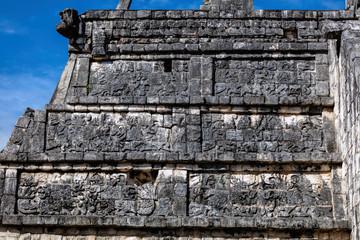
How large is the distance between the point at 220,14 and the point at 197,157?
2741mm

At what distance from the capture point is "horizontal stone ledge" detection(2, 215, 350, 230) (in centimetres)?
973

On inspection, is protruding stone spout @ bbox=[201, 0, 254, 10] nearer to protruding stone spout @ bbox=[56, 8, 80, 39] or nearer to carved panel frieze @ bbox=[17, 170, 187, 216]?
protruding stone spout @ bbox=[56, 8, 80, 39]

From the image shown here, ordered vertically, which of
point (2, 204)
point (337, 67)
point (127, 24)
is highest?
point (127, 24)

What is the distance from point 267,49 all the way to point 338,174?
8.11 ft

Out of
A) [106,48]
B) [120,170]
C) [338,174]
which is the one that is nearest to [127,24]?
[106,48]

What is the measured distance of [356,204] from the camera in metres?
9.15

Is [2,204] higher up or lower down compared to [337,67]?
lower down

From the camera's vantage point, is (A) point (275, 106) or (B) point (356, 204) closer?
(B) point (356, 204)

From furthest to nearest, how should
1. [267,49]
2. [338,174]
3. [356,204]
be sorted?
1. [267,49]
2. [338,174]
3. [356,204]

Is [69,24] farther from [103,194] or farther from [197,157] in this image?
[197,157]

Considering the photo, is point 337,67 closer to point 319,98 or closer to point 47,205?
point 319,98

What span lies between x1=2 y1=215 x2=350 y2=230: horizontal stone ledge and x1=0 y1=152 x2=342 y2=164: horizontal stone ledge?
36.8 inches

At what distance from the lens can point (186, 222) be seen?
32.1 feet

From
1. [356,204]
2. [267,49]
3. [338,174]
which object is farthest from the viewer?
[267,49]
